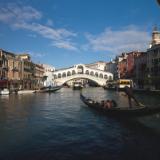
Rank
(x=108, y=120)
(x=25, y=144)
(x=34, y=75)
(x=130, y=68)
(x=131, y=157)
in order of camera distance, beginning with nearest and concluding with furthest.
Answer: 1. (x=131, y=157)
2. (x=25, y=144)
3. (x=108, y=120)
4. (x=34, y=75)
5. (x=130, y=68)

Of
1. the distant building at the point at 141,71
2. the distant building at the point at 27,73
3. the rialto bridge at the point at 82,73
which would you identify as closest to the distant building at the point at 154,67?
the distant building at the point at 141,71

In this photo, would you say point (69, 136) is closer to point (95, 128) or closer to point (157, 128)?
point (95, 128)

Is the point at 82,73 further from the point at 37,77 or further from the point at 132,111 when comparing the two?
the point at 132,111

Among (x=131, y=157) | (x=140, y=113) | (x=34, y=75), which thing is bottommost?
(x=131, y=157)

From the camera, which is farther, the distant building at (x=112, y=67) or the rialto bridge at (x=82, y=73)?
the distant building at (x=112, y=67)

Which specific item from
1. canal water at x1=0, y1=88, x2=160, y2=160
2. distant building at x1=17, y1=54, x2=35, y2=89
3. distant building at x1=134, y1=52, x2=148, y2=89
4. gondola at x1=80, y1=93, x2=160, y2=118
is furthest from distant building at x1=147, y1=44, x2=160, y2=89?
canal water at x1=0, y1=88, x2=160, y2=160

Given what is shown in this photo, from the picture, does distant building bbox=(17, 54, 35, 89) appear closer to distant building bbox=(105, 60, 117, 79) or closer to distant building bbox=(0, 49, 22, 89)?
distant building bbox=(0, 49, 22, 89)

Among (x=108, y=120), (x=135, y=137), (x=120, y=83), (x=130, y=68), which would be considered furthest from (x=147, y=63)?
(x=135, y=137)

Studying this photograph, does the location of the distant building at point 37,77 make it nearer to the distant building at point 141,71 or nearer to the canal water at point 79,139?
the distant building at point 141,71

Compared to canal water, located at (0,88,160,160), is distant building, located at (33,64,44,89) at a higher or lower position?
higher

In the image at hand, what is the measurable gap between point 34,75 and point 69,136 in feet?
192

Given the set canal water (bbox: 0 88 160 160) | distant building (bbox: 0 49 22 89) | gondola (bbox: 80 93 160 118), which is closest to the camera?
canal water (bbox: 0 88 160 160)

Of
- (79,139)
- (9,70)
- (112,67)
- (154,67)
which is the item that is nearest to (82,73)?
(112,67)

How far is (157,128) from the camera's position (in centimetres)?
1325
